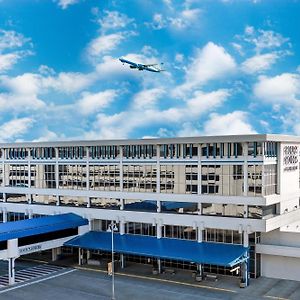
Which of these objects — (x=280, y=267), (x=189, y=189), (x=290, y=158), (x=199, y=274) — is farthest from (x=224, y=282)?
(x=290, y=158)

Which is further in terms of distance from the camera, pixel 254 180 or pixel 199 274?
pixel 254 180

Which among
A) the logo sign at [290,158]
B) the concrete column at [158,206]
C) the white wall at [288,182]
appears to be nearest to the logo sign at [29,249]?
the concrete column at [158,206]

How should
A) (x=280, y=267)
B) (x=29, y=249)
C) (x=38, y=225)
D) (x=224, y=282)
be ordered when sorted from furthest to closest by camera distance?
(x=38, y=225) < (x=29, y=249) < (x=280, y=267) < (x=224, y=282)

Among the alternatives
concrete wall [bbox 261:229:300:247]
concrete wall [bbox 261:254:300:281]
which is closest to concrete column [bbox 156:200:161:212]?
concrete wall [bbox 261:229:300:247]

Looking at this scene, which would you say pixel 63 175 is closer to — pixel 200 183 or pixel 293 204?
pixel 200 183

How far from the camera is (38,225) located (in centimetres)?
4494

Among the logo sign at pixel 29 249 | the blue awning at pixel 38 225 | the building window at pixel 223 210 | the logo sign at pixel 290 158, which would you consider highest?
the logo sign at pixel 290 158

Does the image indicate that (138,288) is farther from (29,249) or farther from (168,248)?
(29,249)

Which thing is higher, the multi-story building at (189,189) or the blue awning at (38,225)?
the multi-story building at (189,189)

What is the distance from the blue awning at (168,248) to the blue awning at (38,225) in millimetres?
1645

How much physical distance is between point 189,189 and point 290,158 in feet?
33.9

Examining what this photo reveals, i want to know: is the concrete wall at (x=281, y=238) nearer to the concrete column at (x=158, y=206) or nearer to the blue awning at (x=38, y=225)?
the concrete column at (x=158, y=206)

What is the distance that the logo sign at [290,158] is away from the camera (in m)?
45.3

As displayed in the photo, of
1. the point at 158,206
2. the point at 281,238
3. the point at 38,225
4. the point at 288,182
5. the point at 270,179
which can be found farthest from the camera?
the point at 288,182
